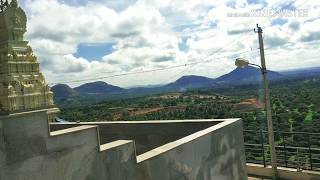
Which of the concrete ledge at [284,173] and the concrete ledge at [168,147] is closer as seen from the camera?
the concrete ledge at [168,147]

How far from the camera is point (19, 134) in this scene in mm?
4145

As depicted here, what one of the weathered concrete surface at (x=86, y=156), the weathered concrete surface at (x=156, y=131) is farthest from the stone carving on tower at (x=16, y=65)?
the weathered concrete surface at (x=86, y=156)

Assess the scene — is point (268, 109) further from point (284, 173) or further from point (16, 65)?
point (16, 65)

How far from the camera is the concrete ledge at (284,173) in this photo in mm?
11329

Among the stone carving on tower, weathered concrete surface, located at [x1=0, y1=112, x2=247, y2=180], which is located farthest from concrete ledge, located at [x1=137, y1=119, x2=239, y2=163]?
the stone carving on tower

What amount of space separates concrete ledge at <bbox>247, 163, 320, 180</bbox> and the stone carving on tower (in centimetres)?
1250

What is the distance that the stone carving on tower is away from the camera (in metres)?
20.7

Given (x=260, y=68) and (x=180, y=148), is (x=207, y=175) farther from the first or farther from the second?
(x=260, y=68)

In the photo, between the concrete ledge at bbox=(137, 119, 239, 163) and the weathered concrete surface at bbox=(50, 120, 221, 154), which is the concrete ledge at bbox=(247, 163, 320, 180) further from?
the concrete ledge at bbox=(137, 119, 239, 163)

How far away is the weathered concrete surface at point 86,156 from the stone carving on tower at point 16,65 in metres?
15.2

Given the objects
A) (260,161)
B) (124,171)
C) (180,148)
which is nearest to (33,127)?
(124,171)

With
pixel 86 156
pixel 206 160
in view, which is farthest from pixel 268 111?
pixel 86 156

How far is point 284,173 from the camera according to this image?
12141 mm

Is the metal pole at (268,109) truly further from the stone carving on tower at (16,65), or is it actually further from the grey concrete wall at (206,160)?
the stone carving on tower at (16,65)
